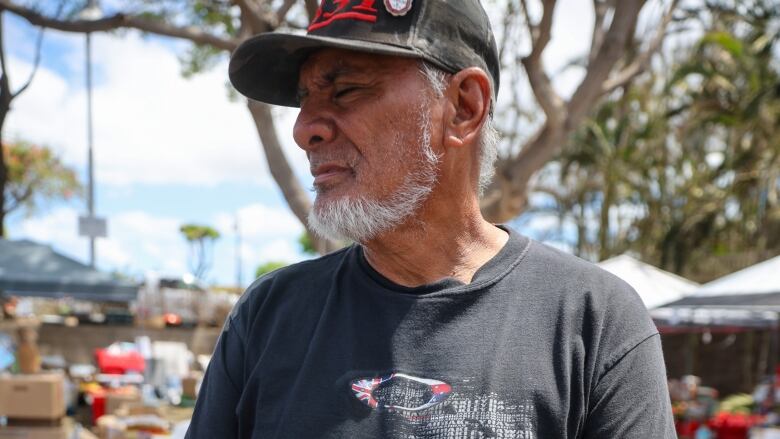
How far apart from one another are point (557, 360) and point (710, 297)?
7.57m

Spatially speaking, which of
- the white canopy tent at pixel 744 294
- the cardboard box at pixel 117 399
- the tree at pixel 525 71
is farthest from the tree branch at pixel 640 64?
the cardboard box at pixel 117 399

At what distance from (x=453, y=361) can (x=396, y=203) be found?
33cm

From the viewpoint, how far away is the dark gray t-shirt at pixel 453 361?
4.36 ft

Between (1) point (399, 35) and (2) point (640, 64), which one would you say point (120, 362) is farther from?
(1) point (399, 35)

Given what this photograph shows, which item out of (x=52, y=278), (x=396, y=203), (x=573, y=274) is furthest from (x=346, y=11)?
(x=52, y=278)

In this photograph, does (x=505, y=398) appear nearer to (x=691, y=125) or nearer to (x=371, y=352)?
(x=371, y=352)

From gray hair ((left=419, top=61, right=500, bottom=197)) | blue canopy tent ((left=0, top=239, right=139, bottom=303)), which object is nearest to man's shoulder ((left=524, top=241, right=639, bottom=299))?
gray hair ((left=419, top=61, right=500, bottom=197))

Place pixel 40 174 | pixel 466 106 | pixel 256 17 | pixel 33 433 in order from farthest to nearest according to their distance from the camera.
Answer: pixel 40 174 → pixel 33 433 → pixel 256 17 → pixel 466 106

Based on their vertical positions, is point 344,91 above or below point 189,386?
above

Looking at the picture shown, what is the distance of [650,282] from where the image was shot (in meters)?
10.5

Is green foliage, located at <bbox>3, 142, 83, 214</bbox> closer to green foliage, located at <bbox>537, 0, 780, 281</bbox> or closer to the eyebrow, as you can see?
green foliage, located at <bbox>537, 0, 780, 281</bbox>

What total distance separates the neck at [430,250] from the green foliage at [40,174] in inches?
981

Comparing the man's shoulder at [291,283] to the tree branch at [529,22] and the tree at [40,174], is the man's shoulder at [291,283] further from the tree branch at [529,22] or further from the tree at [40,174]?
the tree at [40,174]

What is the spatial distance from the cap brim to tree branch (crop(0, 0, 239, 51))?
14.0 feet
